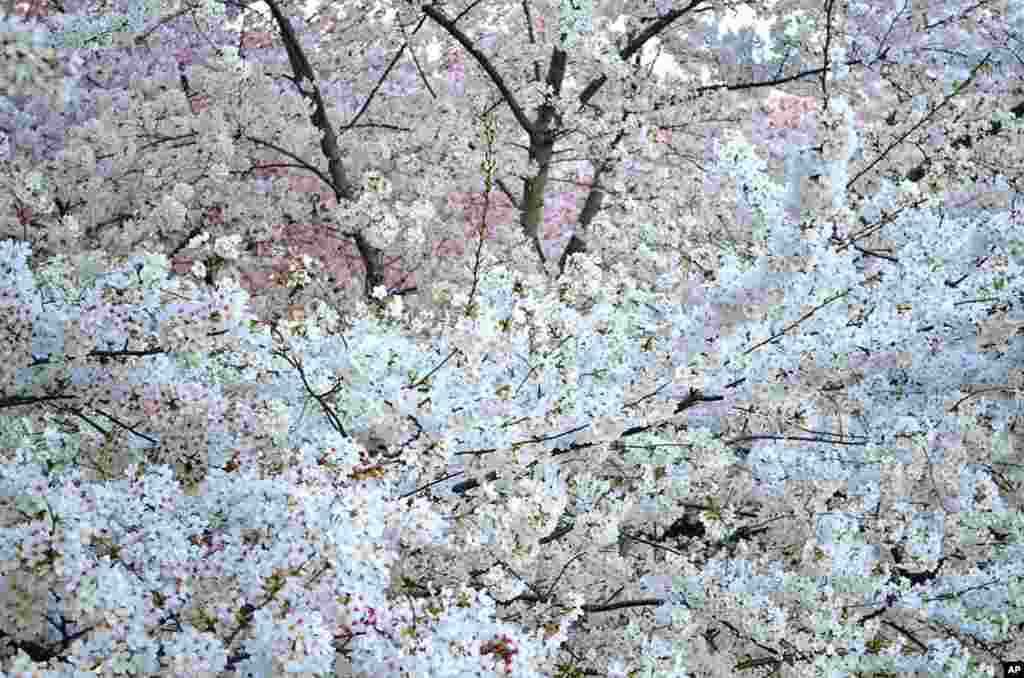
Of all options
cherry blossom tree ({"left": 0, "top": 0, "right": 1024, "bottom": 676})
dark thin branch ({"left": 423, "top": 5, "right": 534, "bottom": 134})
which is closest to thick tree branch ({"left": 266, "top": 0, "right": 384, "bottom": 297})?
cherry blossom tree ({"left": 0, "top": 0, "right": 1024, "bottom": 676})

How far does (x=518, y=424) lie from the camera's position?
3.92 meters

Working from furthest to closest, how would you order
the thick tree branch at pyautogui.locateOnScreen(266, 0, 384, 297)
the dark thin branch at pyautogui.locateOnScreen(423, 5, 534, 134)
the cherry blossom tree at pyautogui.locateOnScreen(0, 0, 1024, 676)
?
the thick tree branch at pyautogui.locateOnScreen(266, 0, 384, 297) < the dark thin branch at pyautogui.locateOnScreen(423, 5, 534, 134) < the cherry blossom tree at pyautogui.locateOnScreen(0, 0, 1024, 676)

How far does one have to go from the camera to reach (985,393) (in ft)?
19.2

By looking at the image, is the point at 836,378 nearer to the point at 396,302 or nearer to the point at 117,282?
the point at 396,302

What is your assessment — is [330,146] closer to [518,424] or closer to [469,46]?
[469,46]

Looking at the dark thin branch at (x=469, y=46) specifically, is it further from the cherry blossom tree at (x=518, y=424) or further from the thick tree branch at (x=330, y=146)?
the thick tree branch at (x=330, y=146)

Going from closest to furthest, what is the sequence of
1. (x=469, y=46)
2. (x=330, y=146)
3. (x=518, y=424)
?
(x=518, y=424), (x=469, y=46), (x=330, y=146)

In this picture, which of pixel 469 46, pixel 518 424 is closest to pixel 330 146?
pixel 469 46

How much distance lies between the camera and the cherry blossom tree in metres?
3.04

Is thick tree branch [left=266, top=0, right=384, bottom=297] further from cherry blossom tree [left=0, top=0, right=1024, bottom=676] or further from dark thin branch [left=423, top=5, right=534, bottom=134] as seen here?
dark thin branch [left=423, top=5, right=534, bottom=134]

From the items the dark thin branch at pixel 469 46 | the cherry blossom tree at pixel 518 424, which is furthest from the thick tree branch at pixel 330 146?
the dark thin branch at pixel 469 46

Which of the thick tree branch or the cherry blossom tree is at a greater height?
the thick tree branch

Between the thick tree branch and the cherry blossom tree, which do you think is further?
the thick tree branch

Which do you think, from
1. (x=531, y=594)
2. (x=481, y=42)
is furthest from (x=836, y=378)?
(x=481, y=42)
